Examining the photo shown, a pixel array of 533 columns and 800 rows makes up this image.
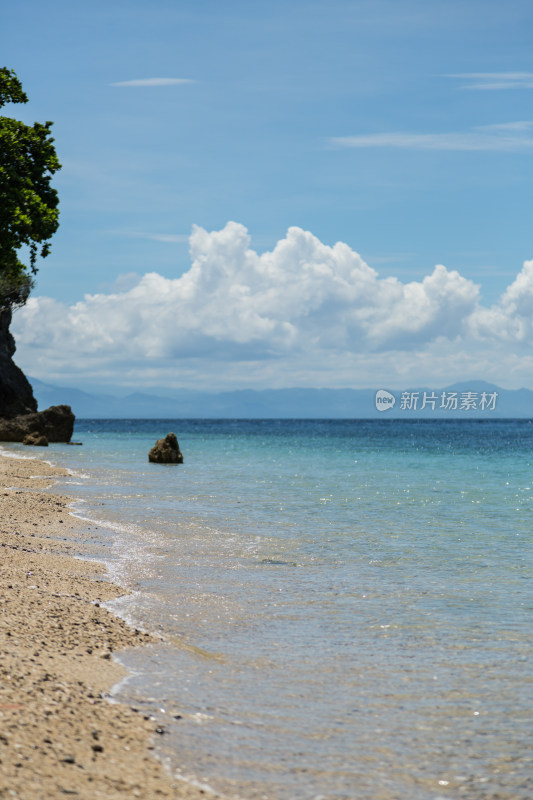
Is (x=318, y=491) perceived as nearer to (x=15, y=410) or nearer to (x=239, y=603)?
(x=239, y=603)

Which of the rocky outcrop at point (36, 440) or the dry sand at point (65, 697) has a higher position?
the dry sand at point (65, 697)

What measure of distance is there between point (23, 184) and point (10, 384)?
47.6 meters

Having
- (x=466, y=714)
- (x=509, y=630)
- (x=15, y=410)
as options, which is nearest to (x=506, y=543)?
(x=509, y=630)

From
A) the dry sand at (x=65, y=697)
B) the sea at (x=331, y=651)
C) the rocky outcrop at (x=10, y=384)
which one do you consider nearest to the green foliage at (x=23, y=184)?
the sea at (x=331, y=651)

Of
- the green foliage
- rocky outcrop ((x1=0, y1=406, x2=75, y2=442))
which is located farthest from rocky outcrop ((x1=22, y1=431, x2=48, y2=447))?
the green foliage

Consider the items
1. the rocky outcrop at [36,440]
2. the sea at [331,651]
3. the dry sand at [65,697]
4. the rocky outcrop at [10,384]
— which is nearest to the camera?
the dry sand at [65,697]

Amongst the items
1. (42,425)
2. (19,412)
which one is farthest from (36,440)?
(19,412)

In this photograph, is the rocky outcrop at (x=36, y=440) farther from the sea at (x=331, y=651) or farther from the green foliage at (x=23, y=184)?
the sea at (x=331, y=651)

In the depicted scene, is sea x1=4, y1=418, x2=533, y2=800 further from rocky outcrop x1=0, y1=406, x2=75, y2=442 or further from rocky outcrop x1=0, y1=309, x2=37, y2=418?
rocky outcrop x1=0, y1=309, x2=37, y2=418

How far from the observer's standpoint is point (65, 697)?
259 inches

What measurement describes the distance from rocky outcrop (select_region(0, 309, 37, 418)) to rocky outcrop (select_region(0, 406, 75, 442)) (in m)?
6.29

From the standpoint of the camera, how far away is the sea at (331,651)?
233 inches

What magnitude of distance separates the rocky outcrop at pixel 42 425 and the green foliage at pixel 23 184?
3421 centimetres

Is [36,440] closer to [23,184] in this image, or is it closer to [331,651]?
[23,184]
